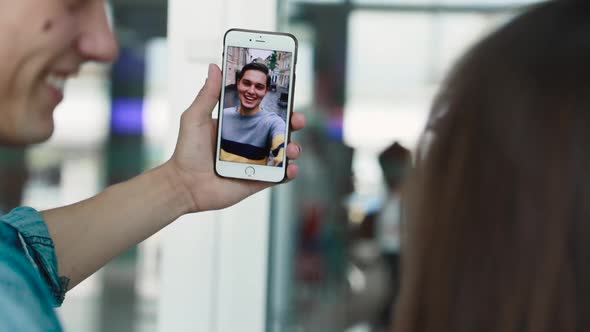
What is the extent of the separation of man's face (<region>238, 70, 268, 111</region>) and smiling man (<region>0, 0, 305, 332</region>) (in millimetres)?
33

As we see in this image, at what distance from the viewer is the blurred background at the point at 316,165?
1.66 m

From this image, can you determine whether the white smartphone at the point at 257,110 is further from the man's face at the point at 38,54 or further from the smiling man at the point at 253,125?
the man's face at the point at 38,54

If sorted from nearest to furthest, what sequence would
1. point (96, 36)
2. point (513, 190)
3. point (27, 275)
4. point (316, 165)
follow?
1. point (513, 190)
2. point (27, 275)
3. point (96, 36)
4. point (316, 165)

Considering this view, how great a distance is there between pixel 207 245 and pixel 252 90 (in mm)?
609

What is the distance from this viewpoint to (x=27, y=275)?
2.64ft

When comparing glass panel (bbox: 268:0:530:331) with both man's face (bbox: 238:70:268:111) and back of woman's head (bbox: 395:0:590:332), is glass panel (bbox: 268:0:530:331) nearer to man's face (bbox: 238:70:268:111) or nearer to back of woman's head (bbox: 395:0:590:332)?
man's face (bbox: 238:70:268:111)

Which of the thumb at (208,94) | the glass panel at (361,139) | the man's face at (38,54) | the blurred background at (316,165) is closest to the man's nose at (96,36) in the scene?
the man's face at (38,54)

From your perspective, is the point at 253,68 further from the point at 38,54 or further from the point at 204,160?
the point at 38,54

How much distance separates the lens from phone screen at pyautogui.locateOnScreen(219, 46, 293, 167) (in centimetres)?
112

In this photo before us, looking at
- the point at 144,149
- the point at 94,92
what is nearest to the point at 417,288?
the point at 144,149

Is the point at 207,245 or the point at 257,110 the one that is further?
the point at 207,245

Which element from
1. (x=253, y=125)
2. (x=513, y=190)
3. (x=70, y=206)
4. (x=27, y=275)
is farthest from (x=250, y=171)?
(x=513, y=190)

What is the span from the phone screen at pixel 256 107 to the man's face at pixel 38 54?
20cm

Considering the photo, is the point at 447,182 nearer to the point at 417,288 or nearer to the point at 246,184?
the point at 417,288
